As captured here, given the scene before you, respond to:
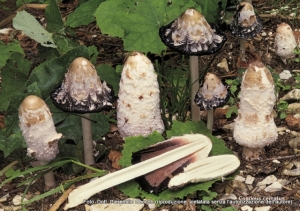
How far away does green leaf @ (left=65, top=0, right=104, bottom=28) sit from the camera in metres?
3.05

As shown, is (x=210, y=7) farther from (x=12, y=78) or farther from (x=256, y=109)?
Answer: (x=12, y=78)

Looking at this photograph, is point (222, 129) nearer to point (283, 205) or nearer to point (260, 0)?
point (283, 205)

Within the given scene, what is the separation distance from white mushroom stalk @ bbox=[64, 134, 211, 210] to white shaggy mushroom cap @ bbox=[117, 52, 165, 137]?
14cm

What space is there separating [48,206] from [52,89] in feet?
1.73

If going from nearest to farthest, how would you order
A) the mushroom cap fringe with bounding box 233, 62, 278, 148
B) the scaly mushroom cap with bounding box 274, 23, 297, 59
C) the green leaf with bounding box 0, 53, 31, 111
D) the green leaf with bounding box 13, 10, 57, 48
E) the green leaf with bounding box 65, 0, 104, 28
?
the mushroom cap fringe with bounding box 233, 62, 278, 148 → the green leaf with bounding box 13, 10, 57, 48 → the green leaf with bounding box 0, 53, 31, 111 → the green leaf with bounding box 65, 0, 104, 28 → the scaly mushroom cap with bounding box 274, 23, 297, 59

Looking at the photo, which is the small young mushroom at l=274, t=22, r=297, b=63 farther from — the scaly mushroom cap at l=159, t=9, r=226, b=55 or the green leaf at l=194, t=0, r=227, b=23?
the scaly mushroom cap at l=159, t=9, r=226, b=55

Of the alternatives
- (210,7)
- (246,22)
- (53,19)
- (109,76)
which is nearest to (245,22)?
(246,22)

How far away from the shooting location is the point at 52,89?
2.48 m

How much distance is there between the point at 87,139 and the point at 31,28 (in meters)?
0.63

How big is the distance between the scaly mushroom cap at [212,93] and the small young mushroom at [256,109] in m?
0.09

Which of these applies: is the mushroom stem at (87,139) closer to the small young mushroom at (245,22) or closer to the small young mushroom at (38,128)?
the small young mushroom at (38,128)

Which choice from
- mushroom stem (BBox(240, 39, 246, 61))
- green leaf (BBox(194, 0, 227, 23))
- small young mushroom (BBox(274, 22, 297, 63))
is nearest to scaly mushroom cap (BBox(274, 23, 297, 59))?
small young mushroom (BBox(274, 22, 297, 63))

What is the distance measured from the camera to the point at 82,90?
2.20 metres

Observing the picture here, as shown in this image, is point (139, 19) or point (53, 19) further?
point (53, 19)
